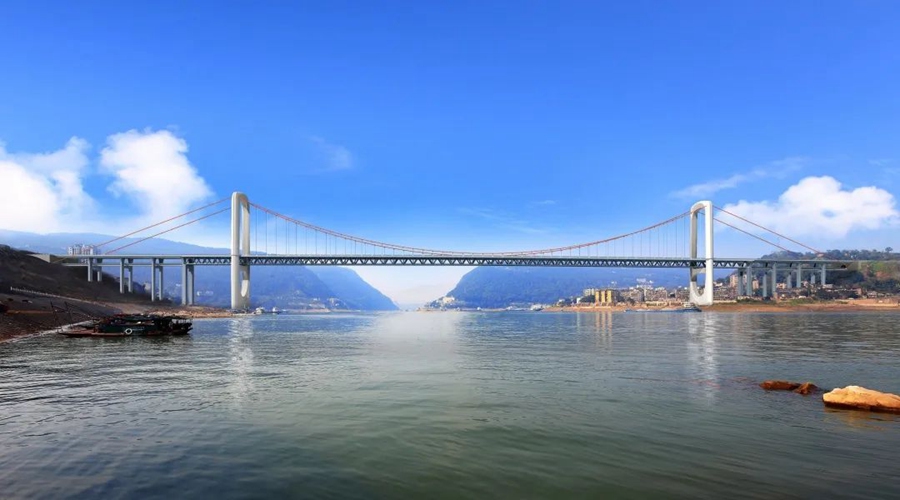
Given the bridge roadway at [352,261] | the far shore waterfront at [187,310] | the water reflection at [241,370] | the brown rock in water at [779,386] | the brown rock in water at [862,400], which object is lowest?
the far shore waterfront at [187,310]

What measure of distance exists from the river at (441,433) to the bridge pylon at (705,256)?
12401cm

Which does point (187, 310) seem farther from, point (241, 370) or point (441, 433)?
point (441, 433)

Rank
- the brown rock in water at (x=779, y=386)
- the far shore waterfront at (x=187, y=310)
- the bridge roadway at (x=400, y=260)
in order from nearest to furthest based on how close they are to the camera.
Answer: the brown rock in water at (x=779, y=386), the far shore waterfront at (x=187, y=310), the bridge roadway at (x=400, y=260)

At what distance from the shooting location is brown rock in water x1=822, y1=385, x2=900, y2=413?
15070mm

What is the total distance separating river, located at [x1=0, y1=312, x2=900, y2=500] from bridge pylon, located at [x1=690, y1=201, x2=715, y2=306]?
407ft

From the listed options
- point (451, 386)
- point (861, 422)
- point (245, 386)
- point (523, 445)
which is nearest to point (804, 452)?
point (861, 422)

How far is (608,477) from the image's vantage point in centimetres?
977

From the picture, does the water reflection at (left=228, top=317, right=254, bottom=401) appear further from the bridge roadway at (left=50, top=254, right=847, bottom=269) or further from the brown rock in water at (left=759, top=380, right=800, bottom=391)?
the bridge roadway at (left=50, top=254, right=847, bottom=269)

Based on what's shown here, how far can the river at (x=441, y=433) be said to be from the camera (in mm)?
9375

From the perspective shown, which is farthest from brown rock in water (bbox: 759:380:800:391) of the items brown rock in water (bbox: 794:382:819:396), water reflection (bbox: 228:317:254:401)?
water reflection (bbox: 228:317:254:401)

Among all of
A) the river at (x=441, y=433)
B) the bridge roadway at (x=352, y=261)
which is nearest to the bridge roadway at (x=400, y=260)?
the bridge roadway at (x=352, y=261)

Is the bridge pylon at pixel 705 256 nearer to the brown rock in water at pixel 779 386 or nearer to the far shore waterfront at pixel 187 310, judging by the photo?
the far shore waterfront at pixel 187 310

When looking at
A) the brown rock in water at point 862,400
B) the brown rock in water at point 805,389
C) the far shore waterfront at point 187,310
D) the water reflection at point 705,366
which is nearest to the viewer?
the brown rock in water at point 862,400

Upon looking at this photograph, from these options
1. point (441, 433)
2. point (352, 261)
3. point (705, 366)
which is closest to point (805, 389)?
point (705, 366)
